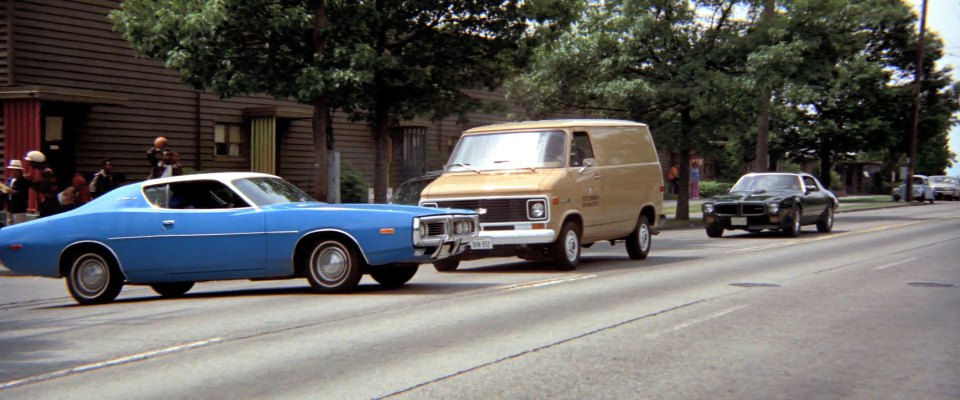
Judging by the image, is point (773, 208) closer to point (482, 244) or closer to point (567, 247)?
point (567, 247)

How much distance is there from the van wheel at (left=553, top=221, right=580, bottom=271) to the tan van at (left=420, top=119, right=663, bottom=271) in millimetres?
14

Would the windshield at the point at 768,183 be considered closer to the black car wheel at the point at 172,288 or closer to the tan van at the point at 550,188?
the tan van at the point at 550,188

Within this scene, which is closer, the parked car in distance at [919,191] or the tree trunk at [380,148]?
the tree trunk at [380,148]

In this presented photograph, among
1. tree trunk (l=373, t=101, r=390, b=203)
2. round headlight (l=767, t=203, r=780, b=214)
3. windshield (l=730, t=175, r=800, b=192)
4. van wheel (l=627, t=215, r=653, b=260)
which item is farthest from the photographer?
windshield (l=730, t=175, r=800, b=192)

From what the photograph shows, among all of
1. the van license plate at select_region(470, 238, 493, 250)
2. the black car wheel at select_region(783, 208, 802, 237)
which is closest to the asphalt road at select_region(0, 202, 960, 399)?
the van license plate at select_region(470, 238, 493, 250)

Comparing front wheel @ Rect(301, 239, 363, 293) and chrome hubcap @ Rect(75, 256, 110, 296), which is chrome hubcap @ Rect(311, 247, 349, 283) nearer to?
front wheel @ Rect(301, 239, 363, 293)

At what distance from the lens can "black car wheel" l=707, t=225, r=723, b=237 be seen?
23269 millimetres

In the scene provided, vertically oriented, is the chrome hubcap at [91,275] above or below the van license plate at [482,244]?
below

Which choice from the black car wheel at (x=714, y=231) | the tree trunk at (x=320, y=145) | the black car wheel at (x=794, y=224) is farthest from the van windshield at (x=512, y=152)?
the black car wheel at (x=794, y=224)

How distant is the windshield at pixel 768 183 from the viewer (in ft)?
79.2

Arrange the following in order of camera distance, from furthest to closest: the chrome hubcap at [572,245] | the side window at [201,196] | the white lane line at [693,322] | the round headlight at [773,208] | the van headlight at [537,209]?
the round headlight at [773,208] → the chrome hubcap at [572,245] → the van headlight at [537,209] → the side window at [201,196] → the white lane line at [693,322]

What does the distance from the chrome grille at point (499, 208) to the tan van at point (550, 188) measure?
14 millimetres

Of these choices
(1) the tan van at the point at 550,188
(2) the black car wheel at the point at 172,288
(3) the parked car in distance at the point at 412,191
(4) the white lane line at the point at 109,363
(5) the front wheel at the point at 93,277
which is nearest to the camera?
(4) the white lane line at the point at 109,363

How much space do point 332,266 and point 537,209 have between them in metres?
3.64
